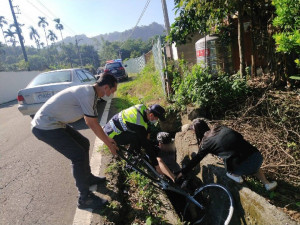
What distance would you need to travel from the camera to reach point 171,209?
2.96m

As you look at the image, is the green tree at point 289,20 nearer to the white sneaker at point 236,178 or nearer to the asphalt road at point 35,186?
the white sneaker at point 236,178

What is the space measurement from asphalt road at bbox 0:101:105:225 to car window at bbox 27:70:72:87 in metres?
1.99

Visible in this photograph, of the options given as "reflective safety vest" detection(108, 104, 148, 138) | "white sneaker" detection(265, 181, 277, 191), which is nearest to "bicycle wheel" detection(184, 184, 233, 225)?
"white sneaker" detection(265, 181, 277, 191)

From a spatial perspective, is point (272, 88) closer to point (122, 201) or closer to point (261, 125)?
point (261, 125)

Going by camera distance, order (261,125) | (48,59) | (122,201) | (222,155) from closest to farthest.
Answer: (222,155) → (122,201) → (261,125) → (48,59)

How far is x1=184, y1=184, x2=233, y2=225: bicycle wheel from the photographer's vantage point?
8.08 feet

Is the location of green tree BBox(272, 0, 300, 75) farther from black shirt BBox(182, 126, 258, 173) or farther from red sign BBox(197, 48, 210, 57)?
red sign BBox(197, 48, 210, 57)

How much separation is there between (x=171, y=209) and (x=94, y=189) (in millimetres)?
1117

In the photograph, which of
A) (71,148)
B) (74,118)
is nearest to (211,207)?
(71,148)

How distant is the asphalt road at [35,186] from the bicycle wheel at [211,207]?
159 centimetres

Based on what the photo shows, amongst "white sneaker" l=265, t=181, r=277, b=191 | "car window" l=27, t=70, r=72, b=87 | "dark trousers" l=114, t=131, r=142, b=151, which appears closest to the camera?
"white sneaker" l=265, t=181, r=277, b=191

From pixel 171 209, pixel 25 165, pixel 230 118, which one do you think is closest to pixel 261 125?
pixel 230 118

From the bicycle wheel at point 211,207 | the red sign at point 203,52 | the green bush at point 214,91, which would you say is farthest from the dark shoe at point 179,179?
the red sign at point 203,52

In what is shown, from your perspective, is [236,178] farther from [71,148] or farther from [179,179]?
[71,148]
